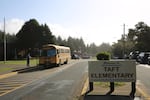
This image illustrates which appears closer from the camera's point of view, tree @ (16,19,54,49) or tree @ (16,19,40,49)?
tree @ (16,19,40,49)

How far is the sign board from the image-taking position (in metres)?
16.4

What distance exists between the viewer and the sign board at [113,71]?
16.4 m

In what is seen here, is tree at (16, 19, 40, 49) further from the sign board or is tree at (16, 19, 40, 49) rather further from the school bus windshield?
the sign board

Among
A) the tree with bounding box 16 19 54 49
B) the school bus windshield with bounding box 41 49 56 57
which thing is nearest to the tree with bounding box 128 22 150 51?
the tree with bounding box 16 19 54 49

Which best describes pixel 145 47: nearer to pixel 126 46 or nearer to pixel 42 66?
pixel 126 46

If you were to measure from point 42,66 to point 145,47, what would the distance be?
47439mm

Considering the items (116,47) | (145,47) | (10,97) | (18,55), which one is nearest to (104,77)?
(10,97)

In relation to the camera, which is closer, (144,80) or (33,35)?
(144,80)

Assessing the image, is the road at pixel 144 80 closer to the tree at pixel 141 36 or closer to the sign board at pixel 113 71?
the sign board at pixel 113 71

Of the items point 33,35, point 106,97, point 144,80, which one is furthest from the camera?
Result: point 33,35

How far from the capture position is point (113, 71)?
16469 mm

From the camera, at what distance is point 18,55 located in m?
95.6

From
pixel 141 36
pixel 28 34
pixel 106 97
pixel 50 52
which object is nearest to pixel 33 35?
pixel 28 34

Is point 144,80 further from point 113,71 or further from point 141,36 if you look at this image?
point 141,36
